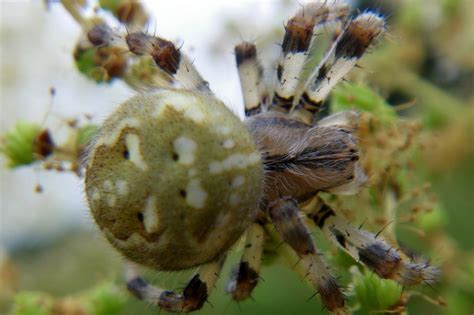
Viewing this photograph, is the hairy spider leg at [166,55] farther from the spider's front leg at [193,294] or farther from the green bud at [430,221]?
the green bud at [430,221]

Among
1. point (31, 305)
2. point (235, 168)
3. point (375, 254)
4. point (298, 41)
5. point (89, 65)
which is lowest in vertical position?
point (375, 254)

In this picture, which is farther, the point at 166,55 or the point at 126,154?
the point at 166,55

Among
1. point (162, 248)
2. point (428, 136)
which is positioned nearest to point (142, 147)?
point (162, 248)

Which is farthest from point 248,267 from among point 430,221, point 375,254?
point 430,221

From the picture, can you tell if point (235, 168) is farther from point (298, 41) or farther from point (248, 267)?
point (298, 41)

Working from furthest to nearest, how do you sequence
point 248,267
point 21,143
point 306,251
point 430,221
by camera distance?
point 430,221 → point 21,143 → point 248,267 → point 306,251

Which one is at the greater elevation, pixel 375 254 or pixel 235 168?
pixel 235 168

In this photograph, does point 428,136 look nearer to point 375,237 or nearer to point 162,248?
point 375,237
